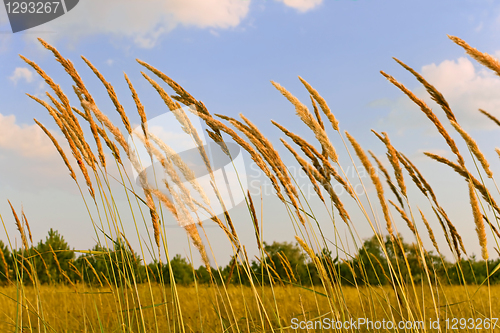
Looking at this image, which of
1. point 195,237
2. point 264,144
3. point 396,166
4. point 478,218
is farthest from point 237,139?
point 478,218

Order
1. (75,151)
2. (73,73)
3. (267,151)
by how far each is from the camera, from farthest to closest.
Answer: (75,151) → (73,73) → (267,151)

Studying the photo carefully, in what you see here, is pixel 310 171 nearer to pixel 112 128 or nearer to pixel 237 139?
pixel 237 139

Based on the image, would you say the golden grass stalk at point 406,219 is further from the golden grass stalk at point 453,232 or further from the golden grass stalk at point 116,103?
the golden grass stalk at point 116,103

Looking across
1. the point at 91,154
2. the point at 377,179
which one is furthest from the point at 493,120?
the point at 91,154

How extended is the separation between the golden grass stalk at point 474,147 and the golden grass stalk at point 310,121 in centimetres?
59

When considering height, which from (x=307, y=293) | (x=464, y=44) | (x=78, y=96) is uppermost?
(x=78, y=96)

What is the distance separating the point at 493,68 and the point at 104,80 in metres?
1.65

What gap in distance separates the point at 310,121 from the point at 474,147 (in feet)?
2.62

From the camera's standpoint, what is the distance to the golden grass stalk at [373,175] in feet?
4.54

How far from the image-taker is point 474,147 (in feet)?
5.08

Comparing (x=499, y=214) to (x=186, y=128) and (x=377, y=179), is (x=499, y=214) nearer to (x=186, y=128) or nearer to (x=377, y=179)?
(x=377, y=179)

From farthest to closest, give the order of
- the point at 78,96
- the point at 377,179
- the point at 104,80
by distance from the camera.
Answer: the point at 78,96 → the point at 104,80 → the point at 377,179

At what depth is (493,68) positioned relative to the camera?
132 centimetres

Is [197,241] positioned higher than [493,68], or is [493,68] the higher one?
[493,68]
